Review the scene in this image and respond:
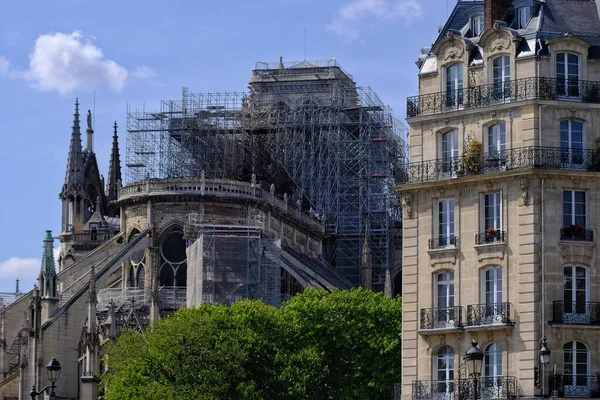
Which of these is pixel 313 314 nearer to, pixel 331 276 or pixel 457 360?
pixel 457 360

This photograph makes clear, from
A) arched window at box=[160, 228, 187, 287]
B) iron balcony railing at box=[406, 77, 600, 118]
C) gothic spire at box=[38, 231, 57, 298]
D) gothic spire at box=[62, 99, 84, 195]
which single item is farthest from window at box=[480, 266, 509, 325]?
gothic spire at box=[62, 99, 84, 195]

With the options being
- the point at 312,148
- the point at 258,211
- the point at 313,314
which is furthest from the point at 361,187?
the point at 313,314

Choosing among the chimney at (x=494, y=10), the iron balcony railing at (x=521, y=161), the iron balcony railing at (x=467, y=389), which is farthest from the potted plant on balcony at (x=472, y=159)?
the iron balcony railing at (x=467, y=389)

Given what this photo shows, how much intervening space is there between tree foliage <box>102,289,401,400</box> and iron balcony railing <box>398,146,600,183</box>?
1885 centimetres

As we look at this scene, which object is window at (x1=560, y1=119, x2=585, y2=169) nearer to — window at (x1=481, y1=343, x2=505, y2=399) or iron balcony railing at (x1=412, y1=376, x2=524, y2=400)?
window at (x1=481, y1=343, x2=505, y2=399)

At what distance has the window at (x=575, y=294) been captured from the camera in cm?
5588

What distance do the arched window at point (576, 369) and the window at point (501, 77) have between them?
26.0 feet

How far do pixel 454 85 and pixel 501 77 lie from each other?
1.80 m

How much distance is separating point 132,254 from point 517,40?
5336 cm

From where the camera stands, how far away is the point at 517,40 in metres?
58.2

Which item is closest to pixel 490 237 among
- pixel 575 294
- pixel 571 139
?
pixel 575 294

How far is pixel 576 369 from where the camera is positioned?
55.6 meters

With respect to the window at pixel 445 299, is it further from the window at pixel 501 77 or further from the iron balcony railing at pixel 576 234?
the window at pixel 501 77

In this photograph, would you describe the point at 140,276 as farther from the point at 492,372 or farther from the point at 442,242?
the point at 492,372
